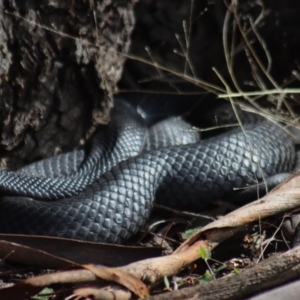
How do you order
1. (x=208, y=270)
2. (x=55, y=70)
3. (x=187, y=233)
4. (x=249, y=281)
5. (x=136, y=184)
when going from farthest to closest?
(x=55, y=70), (x=136, y=184), (x=187, y=233), (x=208, y=270), (x=249, y=281)

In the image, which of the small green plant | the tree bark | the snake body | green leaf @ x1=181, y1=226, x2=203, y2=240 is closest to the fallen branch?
the small green plant

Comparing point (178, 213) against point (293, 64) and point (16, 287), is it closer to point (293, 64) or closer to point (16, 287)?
point (16, 287)

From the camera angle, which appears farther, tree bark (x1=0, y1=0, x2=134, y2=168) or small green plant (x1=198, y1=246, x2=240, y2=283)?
tree bark (x1=0, y1=0, x2=134, y2=168)

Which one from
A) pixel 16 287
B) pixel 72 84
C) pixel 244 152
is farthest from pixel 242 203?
pixel 16 287

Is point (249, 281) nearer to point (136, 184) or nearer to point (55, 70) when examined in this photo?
point (136, 184)

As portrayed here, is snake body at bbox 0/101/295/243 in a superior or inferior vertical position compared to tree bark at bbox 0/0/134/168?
inferior

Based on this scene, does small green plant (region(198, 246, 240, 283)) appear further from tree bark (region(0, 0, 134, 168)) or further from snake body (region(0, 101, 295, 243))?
tree bark (region(0, 0, 134, 168))

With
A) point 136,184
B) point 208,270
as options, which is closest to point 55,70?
point 136,184
